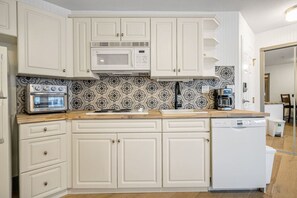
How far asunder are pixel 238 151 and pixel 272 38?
8.44 ft

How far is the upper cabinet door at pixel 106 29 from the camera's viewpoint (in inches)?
90.1

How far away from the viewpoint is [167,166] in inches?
78.2

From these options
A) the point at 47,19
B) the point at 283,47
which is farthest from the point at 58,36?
the point at 283,47

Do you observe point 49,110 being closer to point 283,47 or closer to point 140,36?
point 140,36

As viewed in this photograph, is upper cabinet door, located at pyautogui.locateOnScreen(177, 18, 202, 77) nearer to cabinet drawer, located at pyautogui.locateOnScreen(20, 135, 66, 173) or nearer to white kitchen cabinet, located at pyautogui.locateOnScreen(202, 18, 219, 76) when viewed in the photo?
white kitchen cabinet, located at pyautogui.locateOnScreen(202, 18, 219, 76)

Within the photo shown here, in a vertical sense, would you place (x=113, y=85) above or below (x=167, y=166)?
above

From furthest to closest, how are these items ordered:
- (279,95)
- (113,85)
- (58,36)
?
1. (279,95)
2. (113,85)
3. (58,36)

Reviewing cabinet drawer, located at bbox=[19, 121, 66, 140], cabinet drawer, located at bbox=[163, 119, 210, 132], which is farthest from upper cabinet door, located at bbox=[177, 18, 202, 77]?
cabinet drawer, located at bbox=[19, 121, 66, 140]

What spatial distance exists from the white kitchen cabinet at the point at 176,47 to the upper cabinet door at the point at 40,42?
1.15 metres

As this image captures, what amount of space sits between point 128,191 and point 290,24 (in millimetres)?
3737

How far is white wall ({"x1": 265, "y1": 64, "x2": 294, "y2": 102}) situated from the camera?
3.22 meters

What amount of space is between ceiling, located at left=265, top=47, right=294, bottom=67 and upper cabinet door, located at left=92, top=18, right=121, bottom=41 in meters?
2.96

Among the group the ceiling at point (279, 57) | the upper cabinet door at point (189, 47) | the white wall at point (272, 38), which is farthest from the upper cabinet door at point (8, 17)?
the ceiling at point (279, 57)

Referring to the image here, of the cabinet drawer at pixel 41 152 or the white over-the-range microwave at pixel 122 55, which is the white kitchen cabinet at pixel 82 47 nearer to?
the white over-the-range microwave at pixel 122 55
